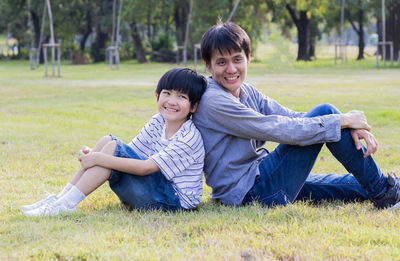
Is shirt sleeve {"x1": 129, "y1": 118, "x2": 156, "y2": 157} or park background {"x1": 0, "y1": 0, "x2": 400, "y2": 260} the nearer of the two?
park background {"x1": 0, "y1": 0, "x2": 400, "y2": 260}

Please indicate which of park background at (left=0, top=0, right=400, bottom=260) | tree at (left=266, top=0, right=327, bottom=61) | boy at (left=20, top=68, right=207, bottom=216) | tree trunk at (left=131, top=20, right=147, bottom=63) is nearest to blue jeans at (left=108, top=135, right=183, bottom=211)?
boy at (left=20, top=68, right=207, bottom=216)

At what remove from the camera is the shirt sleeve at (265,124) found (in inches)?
131

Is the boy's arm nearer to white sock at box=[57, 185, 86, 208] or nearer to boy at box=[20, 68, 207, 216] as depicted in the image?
boy at box=[20, 68, 207, 216]

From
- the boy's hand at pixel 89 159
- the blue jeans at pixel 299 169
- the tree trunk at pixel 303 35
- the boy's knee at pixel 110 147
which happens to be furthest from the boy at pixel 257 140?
the tree trunk at pixel 303 35

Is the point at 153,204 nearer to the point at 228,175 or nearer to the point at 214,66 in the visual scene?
the point at 228,175

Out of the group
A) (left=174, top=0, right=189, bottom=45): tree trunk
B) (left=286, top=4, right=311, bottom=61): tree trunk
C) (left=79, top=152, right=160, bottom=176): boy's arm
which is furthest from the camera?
(left=174, top=0, right=189, bottom=45): tree trunk

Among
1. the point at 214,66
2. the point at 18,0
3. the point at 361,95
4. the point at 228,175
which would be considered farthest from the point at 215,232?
the point at 18,0

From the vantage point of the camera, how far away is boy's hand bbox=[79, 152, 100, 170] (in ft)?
11.0

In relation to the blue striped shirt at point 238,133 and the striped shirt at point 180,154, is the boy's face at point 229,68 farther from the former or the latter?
the striped shirt at point 180,154

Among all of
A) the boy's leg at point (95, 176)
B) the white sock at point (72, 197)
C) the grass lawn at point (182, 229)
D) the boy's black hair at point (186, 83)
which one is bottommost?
the grass lawn at point (182, 229)

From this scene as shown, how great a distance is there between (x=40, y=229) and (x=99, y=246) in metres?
0.49

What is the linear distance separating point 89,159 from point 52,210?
39 cm

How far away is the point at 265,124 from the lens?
3389 millimetres

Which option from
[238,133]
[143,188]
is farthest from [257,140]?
[143,188]
